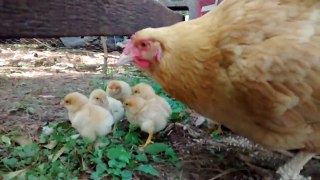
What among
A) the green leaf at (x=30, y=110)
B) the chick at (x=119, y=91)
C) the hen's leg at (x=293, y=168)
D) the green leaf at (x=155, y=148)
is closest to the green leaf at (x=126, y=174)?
the green leaf at (x=155, y=148)

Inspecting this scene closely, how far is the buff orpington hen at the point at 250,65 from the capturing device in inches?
69.4

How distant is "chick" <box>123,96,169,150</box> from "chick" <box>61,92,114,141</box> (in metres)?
0.13

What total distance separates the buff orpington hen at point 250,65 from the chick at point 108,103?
588mm

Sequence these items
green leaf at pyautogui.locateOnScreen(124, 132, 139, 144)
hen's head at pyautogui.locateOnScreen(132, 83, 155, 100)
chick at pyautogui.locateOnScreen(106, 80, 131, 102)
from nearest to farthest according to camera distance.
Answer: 1. green leaf at pyautogui.locateOnScreen(124, 132, 139, 144)
2. hen's head at pyautogui.locateOnScreen(132, 83, 155, 100)
3. chick at pyautogui.locateOnScreen(106, 80, 131, 102)

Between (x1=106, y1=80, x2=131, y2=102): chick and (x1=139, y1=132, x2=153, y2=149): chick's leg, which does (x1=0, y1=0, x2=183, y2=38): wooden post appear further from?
(x1=106, y1=80, x2=131, y2=102): chick

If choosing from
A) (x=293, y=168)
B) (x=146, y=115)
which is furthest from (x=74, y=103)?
(x=293, y=168)

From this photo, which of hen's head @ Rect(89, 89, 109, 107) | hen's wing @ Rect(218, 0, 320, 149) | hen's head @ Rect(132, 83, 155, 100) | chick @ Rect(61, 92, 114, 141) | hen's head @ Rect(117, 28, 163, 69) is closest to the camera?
hen's wing @ Rect(218, 0, 320, 149)

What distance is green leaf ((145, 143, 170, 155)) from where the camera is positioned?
Result: 2.31 m

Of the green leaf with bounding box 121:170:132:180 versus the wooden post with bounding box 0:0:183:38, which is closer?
the wooden post with bounding box 0:0:183:38

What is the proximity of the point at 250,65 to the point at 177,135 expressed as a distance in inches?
36.3

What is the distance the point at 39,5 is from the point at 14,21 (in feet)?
0.33

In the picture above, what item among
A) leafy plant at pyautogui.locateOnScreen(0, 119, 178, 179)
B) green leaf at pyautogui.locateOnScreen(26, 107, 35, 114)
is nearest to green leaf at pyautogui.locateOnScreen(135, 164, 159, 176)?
leafy plant at pyautogui.locateOnScreen(0, 119, 178, 179)

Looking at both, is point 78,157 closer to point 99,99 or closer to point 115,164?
point 115,164

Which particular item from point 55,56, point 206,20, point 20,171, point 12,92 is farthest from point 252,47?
point 55,56
